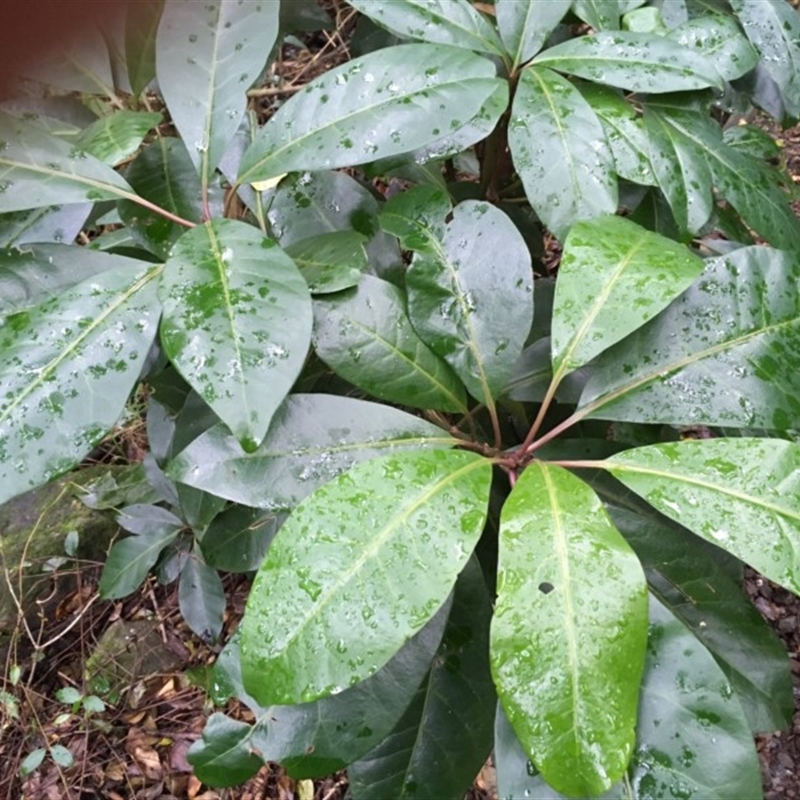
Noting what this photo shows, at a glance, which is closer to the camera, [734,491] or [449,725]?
[734,491]

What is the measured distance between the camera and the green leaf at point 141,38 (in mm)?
917

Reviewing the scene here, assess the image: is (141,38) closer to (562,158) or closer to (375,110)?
(375,110)

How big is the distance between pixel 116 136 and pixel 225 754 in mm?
644

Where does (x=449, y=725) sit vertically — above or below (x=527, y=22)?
below

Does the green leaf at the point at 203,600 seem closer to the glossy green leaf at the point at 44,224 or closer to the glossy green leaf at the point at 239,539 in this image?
the glossy green leaf at the point at 239,539

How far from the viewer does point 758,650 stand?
0.79 metres

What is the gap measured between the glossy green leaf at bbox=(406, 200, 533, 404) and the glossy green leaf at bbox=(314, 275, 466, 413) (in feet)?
0.06

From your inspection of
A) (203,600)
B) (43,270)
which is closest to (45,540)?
(203,600)

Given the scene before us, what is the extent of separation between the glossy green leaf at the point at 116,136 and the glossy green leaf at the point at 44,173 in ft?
0.07

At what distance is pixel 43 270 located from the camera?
762mm

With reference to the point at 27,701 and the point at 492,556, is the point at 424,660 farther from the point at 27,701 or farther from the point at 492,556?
the point at 27,701

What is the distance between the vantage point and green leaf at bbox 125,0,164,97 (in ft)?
3.01

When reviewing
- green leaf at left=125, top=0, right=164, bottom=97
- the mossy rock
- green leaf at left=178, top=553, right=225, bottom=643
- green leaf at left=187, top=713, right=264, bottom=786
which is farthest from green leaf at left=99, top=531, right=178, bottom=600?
green leaf at left=125, top=0, right=164, bottom=97

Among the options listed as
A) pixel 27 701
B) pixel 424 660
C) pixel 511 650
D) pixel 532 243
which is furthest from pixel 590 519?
pixel 27 701
